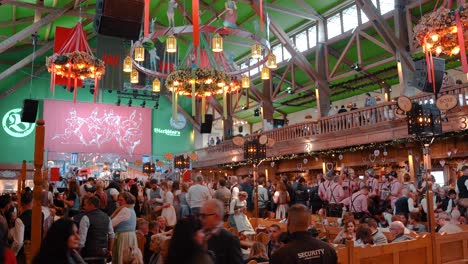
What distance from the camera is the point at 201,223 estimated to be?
274cm

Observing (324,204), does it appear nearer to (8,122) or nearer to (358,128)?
(358,128)

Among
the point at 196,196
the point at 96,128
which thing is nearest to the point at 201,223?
the point at 196,196

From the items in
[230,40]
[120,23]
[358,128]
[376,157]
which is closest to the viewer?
[120,23]

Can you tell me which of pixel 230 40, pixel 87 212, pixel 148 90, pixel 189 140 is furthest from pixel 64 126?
pixel 87 212

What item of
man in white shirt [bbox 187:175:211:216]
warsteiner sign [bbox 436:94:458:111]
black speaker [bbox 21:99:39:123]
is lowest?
man in white shirt [bbox 187:175:211:216]

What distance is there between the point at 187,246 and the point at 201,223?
0.55 m

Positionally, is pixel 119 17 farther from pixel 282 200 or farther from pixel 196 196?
pixel 282 200

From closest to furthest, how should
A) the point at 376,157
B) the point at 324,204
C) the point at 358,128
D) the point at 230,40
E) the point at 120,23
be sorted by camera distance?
the point at 120,23 < the point at 324,204 < the point at 358,128 < the point at 376,157 < the point at 230,40

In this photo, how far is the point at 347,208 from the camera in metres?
9.73

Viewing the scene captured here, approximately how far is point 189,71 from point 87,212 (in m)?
5.33

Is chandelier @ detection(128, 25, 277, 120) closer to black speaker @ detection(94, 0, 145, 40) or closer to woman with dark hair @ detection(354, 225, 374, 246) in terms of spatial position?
black speaker @ detection(94, 0, 145, 40)

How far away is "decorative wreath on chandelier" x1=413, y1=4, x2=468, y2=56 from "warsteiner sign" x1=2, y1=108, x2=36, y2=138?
67.3ft

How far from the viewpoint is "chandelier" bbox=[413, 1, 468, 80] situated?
6.18 meters

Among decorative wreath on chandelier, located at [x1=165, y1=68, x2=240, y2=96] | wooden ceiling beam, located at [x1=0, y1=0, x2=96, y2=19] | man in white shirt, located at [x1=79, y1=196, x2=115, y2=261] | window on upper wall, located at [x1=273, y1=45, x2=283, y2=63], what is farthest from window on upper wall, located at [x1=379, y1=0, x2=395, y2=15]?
man in white shirt, located at [x1=79, y1=196, x2=115, y2=261]
